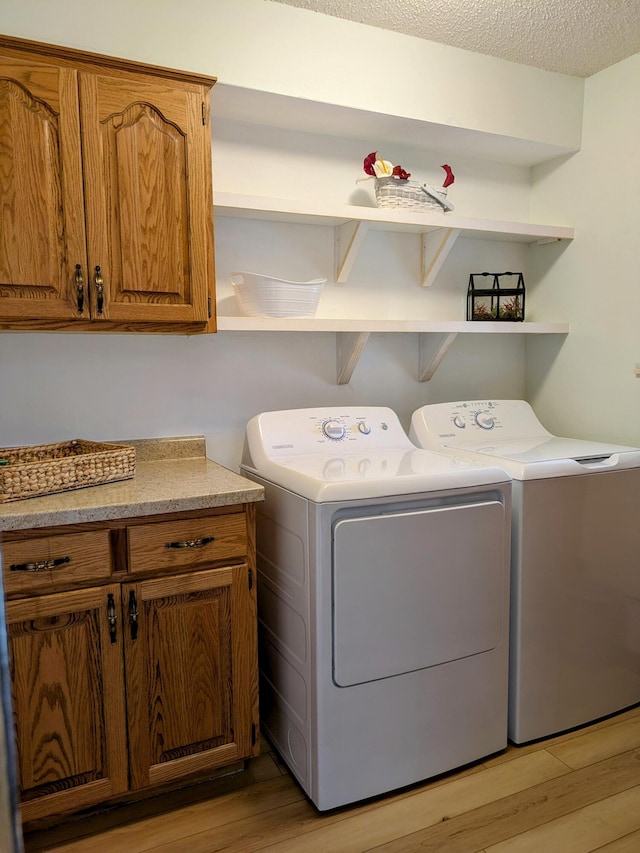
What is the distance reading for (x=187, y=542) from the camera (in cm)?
164

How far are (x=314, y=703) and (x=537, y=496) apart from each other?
937 millimetres

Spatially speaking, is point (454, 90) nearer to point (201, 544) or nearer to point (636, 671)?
point (201, 544)

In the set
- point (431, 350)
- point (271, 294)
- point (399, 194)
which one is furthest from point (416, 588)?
point (399, 194)

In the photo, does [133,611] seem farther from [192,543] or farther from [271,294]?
[271,294]

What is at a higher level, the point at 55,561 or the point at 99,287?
the point at 99,287

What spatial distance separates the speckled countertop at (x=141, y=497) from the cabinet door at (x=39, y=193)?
0.52 m

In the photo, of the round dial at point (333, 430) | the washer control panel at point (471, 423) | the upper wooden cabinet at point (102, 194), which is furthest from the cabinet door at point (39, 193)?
the washer control panel at point (471, 423)

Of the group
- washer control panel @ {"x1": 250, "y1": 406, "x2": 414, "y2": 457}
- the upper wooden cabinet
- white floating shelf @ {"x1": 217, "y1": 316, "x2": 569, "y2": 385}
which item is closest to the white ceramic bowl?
white floating shelf @ {"x1": 217, "y1": 316, "x2": 569, "y2": 385}

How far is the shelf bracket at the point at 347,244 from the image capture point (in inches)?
88.7

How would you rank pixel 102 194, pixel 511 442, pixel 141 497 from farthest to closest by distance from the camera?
pixel 511 442, pixel 102 194, pixel 141 497

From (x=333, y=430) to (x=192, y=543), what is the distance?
75 cm

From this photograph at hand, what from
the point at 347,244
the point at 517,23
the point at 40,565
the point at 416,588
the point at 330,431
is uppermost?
the point at 517,23

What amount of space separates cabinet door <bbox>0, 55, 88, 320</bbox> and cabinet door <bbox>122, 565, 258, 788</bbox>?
0.86 m

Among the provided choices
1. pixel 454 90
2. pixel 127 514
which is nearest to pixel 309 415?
pixel 127 514
